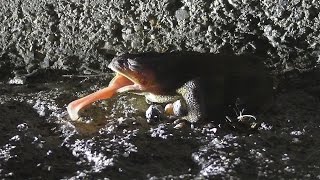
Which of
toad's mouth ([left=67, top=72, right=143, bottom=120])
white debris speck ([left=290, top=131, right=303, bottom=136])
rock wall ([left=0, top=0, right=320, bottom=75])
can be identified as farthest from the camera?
rock wall ([left=0, top=0, right=320, bottom=75])

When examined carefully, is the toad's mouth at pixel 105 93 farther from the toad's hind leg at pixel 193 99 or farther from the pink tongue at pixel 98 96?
the toad's hind leg at pixel 193 99

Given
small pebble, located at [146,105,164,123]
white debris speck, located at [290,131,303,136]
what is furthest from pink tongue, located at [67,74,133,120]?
white debris speck, located at [290,131,303,136]

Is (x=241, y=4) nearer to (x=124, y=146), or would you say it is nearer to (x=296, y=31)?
(x=296, y=31)

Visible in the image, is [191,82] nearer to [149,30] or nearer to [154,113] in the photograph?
[154,113]

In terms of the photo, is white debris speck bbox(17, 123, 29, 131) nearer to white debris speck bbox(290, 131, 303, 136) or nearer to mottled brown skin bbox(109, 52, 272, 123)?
mottled brown skin bbox(109, 52, 272, 123)

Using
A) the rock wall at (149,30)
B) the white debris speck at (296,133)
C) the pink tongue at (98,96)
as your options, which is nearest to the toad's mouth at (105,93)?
the pink tongue at (98,96)
